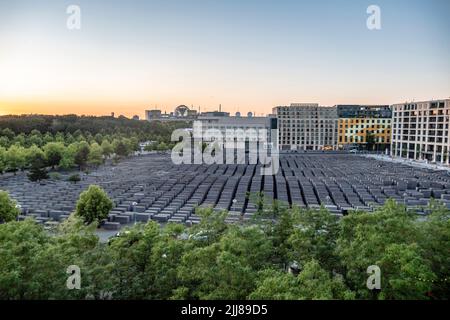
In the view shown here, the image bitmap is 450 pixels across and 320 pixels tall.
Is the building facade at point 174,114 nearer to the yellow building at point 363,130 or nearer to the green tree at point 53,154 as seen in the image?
the yellow building at point 363,130

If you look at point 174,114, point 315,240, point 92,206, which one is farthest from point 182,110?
point 315,240

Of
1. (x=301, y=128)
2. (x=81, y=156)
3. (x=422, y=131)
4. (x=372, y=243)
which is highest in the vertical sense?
(x=301, y=128)

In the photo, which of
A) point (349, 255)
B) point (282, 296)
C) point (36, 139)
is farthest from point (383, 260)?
point (36, 139)

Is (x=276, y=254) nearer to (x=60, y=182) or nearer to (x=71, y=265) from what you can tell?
(x=71, y=265)

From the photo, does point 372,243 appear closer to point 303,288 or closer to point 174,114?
point 303,288

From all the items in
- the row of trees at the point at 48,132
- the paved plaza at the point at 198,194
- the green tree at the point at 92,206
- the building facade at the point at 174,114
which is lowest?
the paved plaza at the point at 198,194

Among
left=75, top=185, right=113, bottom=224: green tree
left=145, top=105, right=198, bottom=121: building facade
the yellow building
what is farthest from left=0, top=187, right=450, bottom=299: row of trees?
left=145, top=105, right=198, bottom=121: building facade

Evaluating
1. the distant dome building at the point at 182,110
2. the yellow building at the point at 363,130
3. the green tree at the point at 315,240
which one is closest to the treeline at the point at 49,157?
the green tree at the point at 315,240

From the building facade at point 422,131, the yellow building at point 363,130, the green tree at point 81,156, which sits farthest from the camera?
the yellow building at point 363,130

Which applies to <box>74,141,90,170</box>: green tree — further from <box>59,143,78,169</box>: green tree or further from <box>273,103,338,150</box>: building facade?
<box>273,103,338,150</box>: building facade
